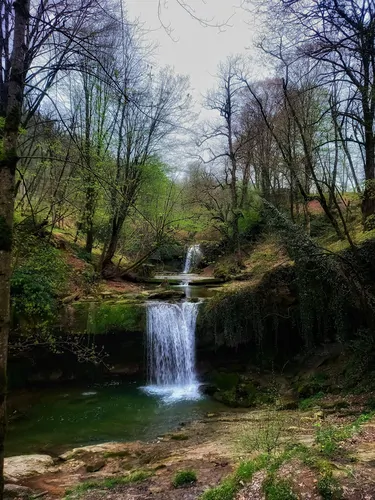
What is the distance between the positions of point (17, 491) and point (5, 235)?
342cm

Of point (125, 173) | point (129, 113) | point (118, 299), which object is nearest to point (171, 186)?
point (125, 173)

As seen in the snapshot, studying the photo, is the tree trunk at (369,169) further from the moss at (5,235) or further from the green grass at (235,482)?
the moss at (5,235)

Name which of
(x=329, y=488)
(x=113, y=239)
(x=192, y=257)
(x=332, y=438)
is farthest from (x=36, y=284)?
(x=192, y=257)

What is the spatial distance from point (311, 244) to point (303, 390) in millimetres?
3230

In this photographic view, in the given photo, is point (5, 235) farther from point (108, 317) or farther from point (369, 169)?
point (369, 169)

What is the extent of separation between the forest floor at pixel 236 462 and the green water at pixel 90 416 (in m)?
0.54

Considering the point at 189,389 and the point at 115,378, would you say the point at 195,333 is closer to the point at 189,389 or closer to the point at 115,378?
the point at 189,389

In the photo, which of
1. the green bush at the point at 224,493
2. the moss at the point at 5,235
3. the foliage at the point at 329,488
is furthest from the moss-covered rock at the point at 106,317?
the foliage at the point at 329,488

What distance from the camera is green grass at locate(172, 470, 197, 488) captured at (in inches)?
137

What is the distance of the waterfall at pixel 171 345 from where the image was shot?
31.7 ft

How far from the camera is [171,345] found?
991 cm

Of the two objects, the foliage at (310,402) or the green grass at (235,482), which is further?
the foliage at (310,402)

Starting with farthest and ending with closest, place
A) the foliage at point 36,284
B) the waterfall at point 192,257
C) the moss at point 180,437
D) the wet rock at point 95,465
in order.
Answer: the waterfall at point 192,257, the foliage at point 36,284, the moss at point 180,437, the wet rock at point 95,465

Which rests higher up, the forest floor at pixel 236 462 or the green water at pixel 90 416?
the forest floor at pixel 236 462
